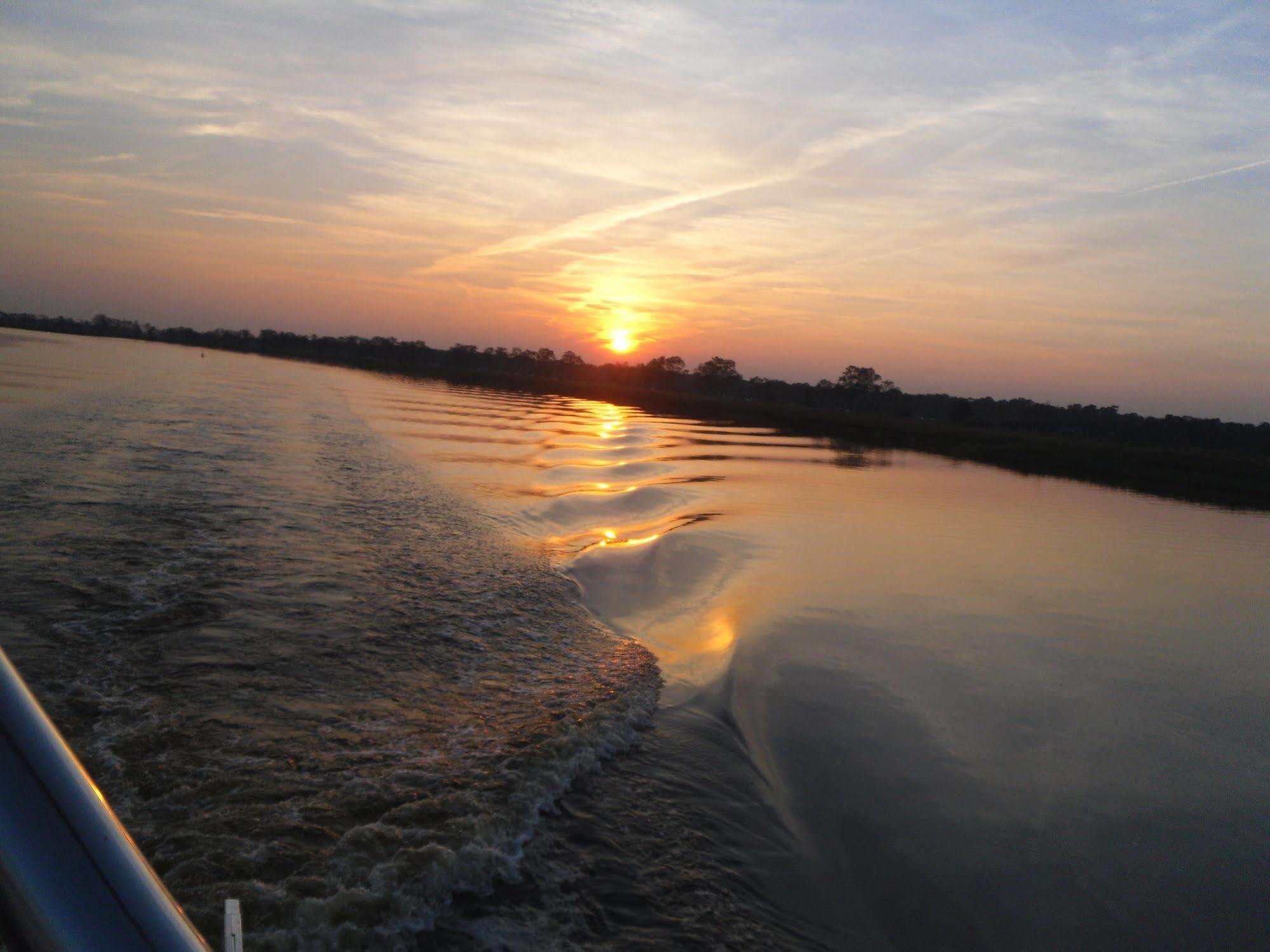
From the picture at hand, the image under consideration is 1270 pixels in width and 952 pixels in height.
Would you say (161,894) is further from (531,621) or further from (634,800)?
(531,621)

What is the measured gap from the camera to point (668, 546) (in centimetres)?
1488

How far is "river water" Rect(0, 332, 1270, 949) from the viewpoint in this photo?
16.6 feet

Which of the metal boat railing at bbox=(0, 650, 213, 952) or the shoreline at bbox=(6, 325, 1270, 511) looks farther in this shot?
the shoreline at bbox=(6, 325, 1270, 511)

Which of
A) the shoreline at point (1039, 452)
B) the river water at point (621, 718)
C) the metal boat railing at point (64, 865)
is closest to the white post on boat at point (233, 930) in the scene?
the metal boat railing at point (64, 865)

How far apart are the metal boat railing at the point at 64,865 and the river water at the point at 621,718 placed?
435cm

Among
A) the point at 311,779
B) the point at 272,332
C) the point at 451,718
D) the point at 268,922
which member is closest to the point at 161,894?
the point at 268,922

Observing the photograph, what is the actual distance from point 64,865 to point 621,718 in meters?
7.04

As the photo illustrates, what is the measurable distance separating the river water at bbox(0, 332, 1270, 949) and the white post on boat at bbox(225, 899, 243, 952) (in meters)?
4.03

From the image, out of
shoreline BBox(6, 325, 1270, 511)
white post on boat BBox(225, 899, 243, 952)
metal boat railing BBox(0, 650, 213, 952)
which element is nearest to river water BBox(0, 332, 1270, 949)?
white post on boat BBox(225, 899, 243, 952)

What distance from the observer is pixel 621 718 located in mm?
7363

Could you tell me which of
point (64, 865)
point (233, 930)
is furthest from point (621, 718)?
point (64, 865)

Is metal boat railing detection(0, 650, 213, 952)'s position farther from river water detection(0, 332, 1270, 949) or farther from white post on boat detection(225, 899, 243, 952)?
river water detection(0, 332, 1270, 949)

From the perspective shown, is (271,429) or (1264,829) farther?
(271,429)

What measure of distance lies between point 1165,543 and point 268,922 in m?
22.2
